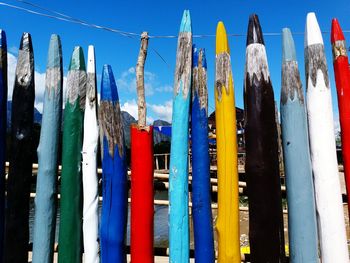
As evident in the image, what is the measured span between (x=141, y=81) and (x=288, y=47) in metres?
1.01

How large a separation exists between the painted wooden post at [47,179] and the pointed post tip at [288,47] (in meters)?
1.55

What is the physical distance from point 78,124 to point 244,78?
3.79 feet

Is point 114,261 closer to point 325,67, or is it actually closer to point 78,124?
point 78,124

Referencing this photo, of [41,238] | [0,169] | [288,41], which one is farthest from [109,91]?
[288,41]

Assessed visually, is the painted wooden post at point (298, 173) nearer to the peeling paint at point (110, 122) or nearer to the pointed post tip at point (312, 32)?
the pointed post tip at point (312, 32)

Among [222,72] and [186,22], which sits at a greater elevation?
[186,22]

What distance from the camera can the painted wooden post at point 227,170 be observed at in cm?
181

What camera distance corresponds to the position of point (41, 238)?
1.93 metres

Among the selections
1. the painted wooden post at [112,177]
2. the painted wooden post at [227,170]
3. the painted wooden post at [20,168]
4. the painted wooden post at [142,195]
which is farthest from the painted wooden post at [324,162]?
the painted wooden post at [20,168]

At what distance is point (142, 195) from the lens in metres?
1.89

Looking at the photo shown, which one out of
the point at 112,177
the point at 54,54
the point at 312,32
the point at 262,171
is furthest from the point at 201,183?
the point at 54,54

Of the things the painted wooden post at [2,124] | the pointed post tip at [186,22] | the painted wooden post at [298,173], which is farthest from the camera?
the pointed post tip at [186,22]

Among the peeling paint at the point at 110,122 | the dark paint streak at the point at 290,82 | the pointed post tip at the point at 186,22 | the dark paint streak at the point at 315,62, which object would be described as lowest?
the peeling paint at the point at 110,122

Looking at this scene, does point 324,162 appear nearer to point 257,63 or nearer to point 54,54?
point 257,63
